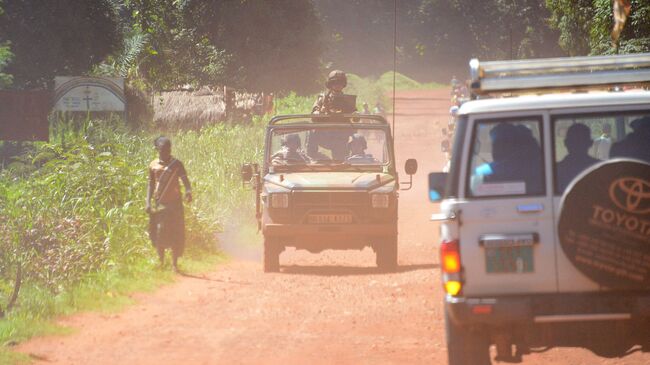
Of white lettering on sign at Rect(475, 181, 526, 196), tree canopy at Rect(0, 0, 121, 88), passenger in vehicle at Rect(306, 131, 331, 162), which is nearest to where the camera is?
white lettering on sign at Rect(475, 181, 526, 196)

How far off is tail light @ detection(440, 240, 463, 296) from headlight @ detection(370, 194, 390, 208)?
23.3ft

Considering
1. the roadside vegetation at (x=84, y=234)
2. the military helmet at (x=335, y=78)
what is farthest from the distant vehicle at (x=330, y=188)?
the roadside vegetation at (x=84, y=234)

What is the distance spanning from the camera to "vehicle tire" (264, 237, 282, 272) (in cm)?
1441

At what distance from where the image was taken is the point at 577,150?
722cm

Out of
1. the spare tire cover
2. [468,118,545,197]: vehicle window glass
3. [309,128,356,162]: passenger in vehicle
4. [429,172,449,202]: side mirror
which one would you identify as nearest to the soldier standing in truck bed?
[309,128,356,162]: passenger in vehicle

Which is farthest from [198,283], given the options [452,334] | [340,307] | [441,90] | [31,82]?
[441,90]

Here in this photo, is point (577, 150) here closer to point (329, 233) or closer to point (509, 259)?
point (509, 259)

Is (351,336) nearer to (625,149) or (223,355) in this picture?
(223,355)

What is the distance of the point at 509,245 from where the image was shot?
6840 mm

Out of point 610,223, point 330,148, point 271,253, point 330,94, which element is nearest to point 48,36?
point 330,94

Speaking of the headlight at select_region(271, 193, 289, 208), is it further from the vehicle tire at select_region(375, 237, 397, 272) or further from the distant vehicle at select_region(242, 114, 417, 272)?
the vehicle tire at select_region(375, 237, 397, 272)

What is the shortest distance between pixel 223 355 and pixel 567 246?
350 cm

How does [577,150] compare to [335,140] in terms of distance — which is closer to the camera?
[577,150]

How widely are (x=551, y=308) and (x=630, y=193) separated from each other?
0.83 meters
